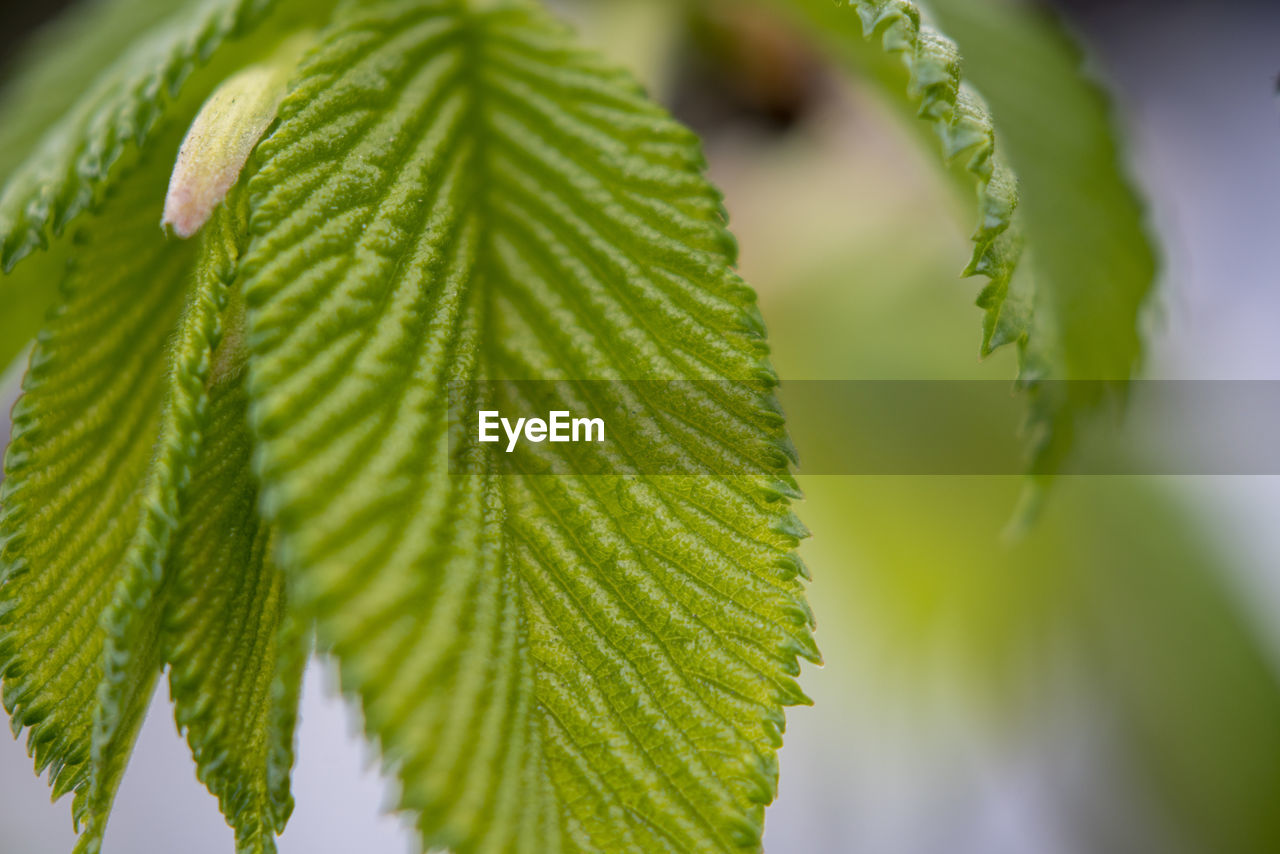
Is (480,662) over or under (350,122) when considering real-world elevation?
under

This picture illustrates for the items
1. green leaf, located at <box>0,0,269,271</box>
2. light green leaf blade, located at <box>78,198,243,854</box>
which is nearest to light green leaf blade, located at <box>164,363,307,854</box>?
light green leaf blade, located at <box>78,198,243,854</box>

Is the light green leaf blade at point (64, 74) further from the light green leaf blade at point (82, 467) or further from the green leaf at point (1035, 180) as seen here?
the green leaf at point (1035, 180)

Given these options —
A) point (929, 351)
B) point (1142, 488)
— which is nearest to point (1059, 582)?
point (1142, 488)

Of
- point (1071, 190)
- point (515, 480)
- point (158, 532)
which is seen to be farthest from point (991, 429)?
point (158, 532)

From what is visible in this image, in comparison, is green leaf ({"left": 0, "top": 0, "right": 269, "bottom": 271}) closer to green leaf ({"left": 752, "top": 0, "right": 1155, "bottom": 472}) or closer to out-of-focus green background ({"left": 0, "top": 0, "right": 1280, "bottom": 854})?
green leaf ({"left": 752, "top": 0, "right": 1155, "bottom": 472})

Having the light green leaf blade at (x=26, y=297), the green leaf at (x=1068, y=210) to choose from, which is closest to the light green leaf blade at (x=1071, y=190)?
the green leaf at (x=1068, y=210)

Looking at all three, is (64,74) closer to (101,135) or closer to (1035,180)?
(101,135)

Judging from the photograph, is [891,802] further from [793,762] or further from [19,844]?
[19,844]

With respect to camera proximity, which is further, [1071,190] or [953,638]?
[953,638]
